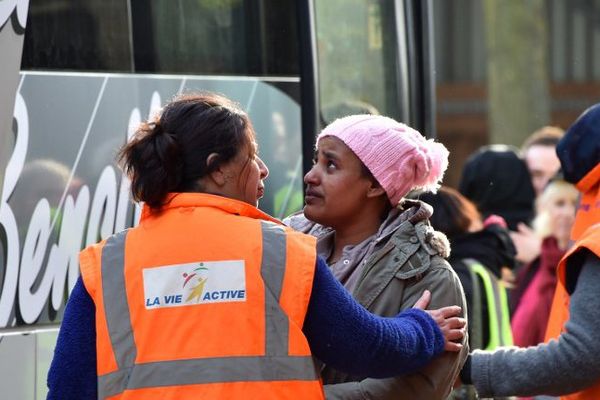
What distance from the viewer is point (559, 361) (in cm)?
385

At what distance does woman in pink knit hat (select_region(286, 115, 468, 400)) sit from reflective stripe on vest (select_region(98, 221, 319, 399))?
42cm

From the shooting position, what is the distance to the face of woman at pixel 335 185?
3.69 meters

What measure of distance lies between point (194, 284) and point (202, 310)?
0.19ft

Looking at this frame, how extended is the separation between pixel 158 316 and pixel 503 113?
549 inches

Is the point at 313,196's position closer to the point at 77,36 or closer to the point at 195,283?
the point at 195,283

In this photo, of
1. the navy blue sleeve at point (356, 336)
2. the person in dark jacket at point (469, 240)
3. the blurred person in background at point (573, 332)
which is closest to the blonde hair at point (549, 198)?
the person in dark jacket at point (469, 240)

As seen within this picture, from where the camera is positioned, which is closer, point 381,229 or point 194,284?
point 194,284

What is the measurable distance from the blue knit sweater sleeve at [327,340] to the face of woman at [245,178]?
0.79ft

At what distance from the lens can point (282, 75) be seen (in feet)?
18.1

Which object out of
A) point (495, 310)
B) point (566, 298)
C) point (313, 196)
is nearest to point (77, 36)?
point (313, 196)

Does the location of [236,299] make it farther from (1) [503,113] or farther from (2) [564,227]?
(1) [503,113]

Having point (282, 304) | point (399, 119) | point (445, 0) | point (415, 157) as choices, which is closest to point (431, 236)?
point (415, 157)

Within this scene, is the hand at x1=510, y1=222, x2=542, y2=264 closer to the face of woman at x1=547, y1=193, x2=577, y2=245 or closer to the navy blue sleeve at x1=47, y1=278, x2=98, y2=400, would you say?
the face of woman at x1=547, y1=193, x2=577, y2=245

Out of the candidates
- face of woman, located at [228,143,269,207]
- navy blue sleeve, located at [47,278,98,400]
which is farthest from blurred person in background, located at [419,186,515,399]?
navy blue sleeve, located at [47,278,98,400]
